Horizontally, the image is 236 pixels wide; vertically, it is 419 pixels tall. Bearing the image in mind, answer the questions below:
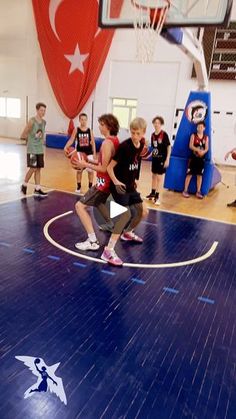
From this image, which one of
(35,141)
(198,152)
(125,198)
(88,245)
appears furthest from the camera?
(198,152)

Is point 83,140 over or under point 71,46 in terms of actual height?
under

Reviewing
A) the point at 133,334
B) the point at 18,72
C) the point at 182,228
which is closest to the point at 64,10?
the point at 18,72

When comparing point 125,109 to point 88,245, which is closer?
point 88,245

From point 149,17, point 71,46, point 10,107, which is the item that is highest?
point 71,46

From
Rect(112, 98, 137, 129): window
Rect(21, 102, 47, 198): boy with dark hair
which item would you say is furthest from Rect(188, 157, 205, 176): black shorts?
Rect(112, 98, 137, 129): window

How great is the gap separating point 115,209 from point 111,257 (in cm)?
58

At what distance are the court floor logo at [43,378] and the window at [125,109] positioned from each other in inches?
509

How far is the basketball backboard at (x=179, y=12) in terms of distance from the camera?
4.98 metres

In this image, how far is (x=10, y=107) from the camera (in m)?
16.9

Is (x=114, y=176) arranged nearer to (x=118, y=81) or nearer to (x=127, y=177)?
(x=127, y=177)

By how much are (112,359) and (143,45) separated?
16.3ft

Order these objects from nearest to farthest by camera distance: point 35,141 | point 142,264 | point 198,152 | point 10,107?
1. point 142,264
2. point 35,141
3. point 198,152
4. point 10,107

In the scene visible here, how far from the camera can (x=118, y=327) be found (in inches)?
115

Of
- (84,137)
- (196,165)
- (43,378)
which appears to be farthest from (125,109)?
(43,378)
